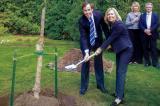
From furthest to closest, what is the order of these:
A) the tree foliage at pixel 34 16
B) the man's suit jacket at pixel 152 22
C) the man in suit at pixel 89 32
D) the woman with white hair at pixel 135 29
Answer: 1. the tree foliage at pixel 34 16
2. the woman with white hair at pixel 135 29
3. the man's suit jacket at pixel 152 22
4. the man in suit at pixel 89 32

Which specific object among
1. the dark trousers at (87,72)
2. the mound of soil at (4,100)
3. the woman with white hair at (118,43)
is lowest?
the mound of soil at (4,100)

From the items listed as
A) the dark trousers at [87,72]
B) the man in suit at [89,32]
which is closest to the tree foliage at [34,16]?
the dark trousers at [87,72]

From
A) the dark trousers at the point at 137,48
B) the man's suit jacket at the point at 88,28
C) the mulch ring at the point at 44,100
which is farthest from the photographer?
the dark trousers at the point at 137,48

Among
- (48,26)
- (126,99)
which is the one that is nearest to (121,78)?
(126,99)

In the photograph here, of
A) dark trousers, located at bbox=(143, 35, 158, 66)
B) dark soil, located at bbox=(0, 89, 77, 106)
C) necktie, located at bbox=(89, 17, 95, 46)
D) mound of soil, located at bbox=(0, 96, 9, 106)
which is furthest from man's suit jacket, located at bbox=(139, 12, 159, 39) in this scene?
mound of soil, located at bbox=(0, 96, 9, 106)

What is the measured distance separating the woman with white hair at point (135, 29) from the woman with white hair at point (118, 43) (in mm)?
4032

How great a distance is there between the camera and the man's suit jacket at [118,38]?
29.1 ft

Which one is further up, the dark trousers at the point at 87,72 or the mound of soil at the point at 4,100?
the dark trousers at the point at 87,72

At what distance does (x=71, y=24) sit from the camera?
55.3 ft

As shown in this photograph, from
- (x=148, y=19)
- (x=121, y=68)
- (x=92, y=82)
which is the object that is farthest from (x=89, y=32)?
(x=148, y=19)

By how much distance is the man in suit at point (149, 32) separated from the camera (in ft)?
42.0

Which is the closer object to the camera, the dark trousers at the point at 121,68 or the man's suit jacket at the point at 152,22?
the dark trousers at the point at 121,68

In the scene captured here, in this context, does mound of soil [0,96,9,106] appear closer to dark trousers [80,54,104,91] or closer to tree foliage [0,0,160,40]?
dark trousers [80,54,104,91]

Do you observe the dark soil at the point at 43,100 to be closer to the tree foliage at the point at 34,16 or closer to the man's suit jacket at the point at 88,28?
the man's suit jacket at the point at 88,28
